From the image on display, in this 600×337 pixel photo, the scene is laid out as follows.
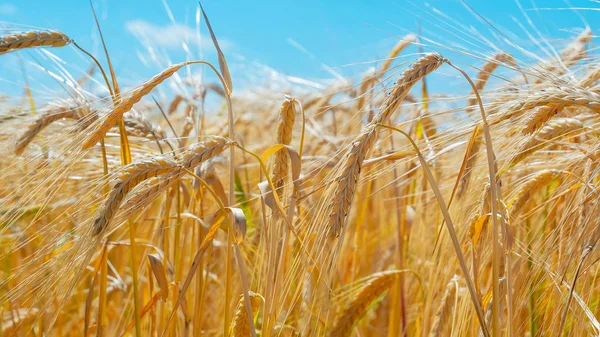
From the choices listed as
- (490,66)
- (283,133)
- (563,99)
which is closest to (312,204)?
(283,133)

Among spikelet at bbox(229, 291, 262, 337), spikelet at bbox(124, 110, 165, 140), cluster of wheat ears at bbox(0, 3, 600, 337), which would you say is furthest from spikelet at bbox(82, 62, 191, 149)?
spikelet at bbox(229, 291, 262, 337)

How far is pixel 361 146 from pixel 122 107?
42cm

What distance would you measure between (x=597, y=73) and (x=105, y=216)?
1105 mm

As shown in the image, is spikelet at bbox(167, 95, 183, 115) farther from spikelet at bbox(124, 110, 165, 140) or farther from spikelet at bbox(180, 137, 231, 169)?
spikelet at bbox(180, 137, 231, 169)

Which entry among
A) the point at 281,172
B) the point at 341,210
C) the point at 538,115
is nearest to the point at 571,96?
the point at 538,115

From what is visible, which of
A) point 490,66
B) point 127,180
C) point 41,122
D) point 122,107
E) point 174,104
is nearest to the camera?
point 127,180

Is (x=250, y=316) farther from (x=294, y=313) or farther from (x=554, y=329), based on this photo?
(x=554, y=329)

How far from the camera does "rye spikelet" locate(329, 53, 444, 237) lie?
0.80m

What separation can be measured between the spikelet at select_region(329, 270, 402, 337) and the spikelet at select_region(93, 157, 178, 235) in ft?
1.82

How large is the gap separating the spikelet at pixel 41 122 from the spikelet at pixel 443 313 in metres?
0.91

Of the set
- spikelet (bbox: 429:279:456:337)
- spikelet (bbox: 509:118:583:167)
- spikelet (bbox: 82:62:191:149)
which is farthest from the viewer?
spikelet (bbox: 429:279:456:337)

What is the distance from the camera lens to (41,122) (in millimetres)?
1349

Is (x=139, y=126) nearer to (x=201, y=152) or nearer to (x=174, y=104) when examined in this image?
(x=201, y=152)

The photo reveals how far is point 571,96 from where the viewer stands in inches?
35.6
